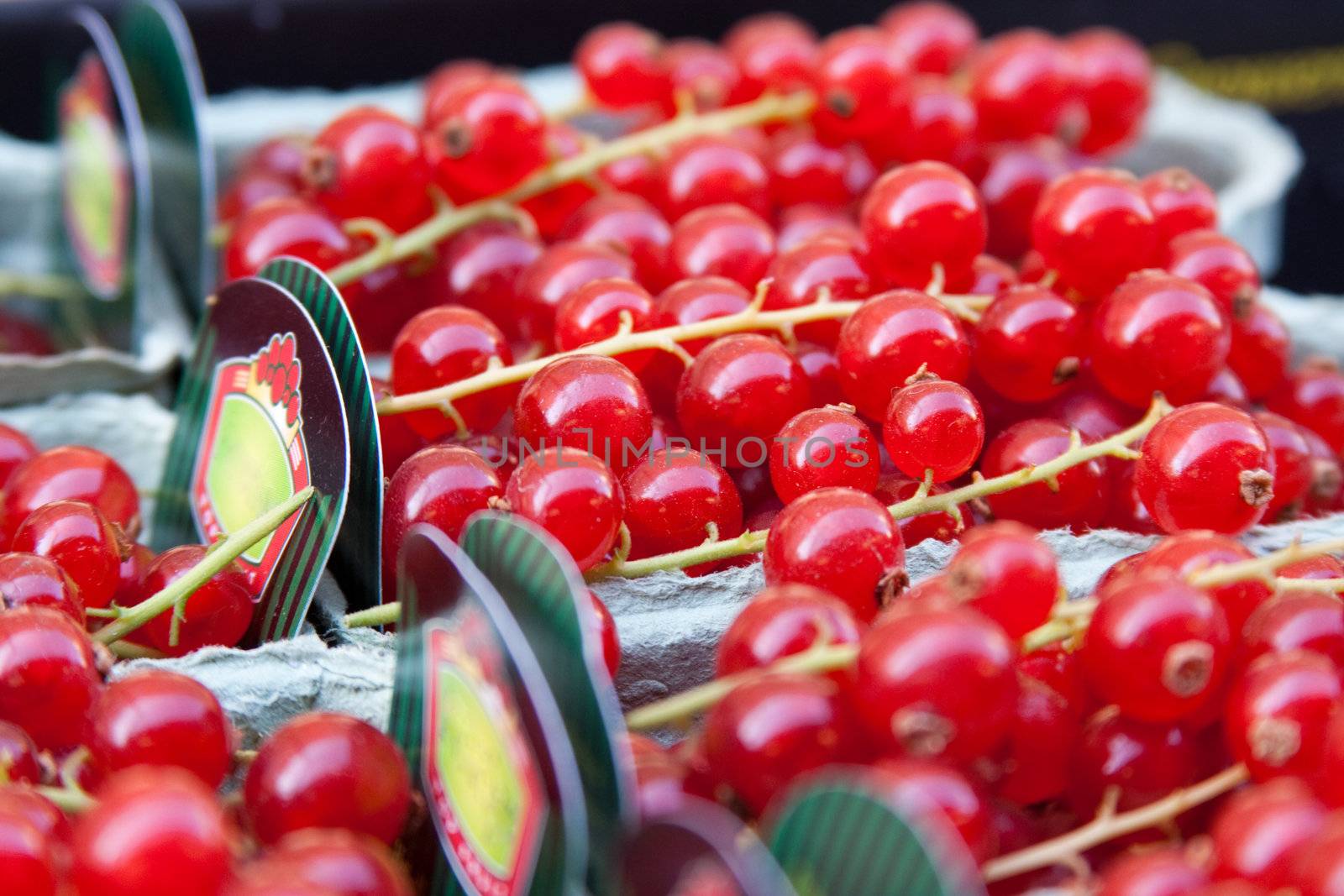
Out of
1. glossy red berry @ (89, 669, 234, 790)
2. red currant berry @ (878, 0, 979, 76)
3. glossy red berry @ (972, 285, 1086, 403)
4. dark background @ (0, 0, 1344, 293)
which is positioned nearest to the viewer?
glossy red berry @ (89, 669, 234, 790)

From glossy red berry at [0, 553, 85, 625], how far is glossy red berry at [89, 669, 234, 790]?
95 millimetres

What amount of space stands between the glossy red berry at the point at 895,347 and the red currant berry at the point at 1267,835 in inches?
11.9

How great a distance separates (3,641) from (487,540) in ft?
0.72

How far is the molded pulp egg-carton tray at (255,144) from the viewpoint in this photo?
3.45 ft

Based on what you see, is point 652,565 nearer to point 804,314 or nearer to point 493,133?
point 804,314

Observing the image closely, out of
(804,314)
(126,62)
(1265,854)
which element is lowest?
(1265,854)

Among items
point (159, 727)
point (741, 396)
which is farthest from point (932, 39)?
point (159, 727)

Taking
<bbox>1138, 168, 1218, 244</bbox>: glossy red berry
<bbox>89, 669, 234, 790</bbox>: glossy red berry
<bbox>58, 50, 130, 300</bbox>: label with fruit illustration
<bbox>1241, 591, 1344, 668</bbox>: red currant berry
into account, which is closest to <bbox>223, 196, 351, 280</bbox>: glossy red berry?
<bbox>58, 50, 130, 300</bbox>: label with fruit illustration

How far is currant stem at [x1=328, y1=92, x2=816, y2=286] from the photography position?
99 centimetres

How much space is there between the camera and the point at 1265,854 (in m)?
0.48

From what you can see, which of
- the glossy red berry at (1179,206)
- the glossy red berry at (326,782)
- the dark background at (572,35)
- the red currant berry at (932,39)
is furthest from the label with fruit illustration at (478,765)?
the dark background at (572,35)

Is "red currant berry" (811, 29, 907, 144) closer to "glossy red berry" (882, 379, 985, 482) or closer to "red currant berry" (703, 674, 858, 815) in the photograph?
"glossy red berry" (882, 379, 985, 482)

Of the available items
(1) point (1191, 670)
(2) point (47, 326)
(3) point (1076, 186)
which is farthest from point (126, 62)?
(1) point (1191, 670)

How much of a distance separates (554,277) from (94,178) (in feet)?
1.72
